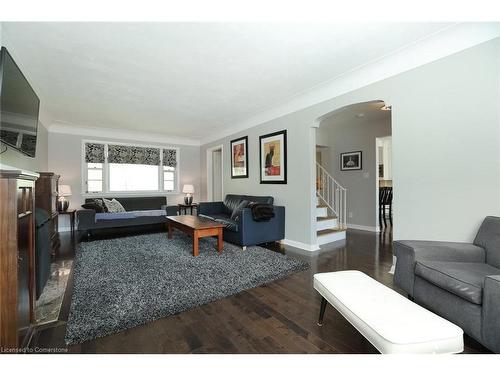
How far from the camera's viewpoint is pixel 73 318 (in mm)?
1711

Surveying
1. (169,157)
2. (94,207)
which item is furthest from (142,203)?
(169,157)

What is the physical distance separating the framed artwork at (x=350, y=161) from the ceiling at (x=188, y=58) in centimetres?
248

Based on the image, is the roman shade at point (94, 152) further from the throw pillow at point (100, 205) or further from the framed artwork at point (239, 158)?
the framed artwork at point (239, 158)

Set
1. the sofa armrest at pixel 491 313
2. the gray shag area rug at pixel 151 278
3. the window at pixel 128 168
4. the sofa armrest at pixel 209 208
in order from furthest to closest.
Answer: the window at pixel 128 168 < the sofa armrest at pixel 209 208 < the gray shag area rug at pixel 151 278 < the sofa armrest at pixel 491 313

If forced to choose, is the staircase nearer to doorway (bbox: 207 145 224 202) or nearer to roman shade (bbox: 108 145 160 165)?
doorway (bbox: 207 145 224 202)

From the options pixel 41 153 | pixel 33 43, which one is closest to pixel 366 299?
pixel 33 43

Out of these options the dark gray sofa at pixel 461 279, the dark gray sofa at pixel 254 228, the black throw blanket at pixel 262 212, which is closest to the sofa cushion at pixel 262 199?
the dark gray sofa at pixel 254 228

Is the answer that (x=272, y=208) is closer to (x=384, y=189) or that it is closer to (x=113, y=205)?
(x=384, y=189)

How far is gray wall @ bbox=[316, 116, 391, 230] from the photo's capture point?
16.4 ft

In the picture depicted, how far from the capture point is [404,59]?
247 cm

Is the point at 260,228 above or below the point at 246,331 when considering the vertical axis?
above

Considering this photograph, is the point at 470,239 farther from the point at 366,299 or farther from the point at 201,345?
the point at 201,345

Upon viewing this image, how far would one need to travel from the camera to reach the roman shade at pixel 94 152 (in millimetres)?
5531

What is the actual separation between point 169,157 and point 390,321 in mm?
6469
